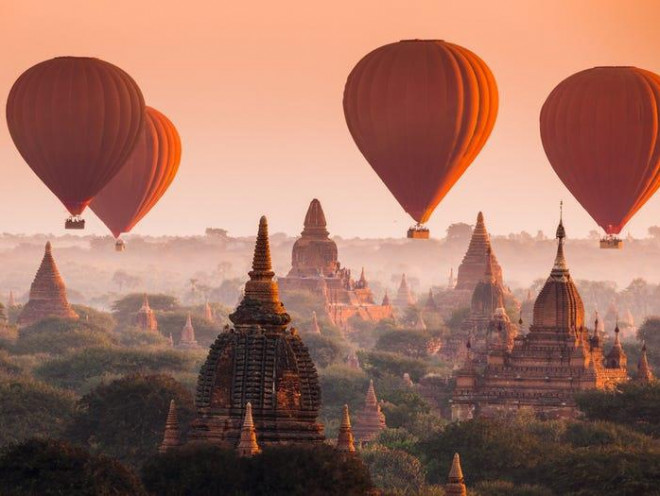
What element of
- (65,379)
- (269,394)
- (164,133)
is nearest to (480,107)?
(164,133)

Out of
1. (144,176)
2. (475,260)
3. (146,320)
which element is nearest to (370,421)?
(144,176)

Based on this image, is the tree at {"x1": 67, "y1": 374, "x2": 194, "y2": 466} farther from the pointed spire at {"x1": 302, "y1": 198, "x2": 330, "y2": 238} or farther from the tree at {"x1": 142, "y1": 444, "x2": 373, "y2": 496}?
the pointed spire at {"x1": 302, "y1": 198, "x2": 330, "y2": 238}

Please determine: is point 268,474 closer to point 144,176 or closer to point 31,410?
point 31,410

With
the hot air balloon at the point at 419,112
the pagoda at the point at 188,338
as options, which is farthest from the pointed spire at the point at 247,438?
the pagoda at the point at 188,338

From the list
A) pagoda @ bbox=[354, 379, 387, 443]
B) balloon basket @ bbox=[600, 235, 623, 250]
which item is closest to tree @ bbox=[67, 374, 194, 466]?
pagoda @ bbox=[354, 379, 387, 443]

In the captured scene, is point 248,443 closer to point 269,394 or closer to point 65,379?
point 269,394

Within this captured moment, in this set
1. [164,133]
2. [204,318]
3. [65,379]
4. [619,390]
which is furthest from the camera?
[204,318]
